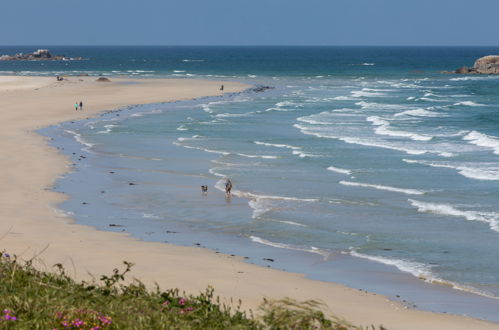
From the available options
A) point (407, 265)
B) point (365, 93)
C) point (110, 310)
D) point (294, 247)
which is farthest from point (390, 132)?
point (110, 310)

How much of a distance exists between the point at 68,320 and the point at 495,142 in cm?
3890

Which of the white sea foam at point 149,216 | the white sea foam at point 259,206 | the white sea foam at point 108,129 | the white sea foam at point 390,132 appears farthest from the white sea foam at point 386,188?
A: the white sea foam at point 108,129

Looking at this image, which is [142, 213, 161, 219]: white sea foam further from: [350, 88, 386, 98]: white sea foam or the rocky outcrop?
the rocky outcrop

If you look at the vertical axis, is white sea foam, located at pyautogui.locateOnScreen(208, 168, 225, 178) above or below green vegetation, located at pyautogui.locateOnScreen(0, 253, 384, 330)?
below

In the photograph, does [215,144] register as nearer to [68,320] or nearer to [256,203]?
[256,203]

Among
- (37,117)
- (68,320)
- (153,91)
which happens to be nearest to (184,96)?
(153,91)

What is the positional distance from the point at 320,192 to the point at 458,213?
5643 mm

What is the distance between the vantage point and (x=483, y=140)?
44.8 metres

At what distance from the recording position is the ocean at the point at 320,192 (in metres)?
19.8

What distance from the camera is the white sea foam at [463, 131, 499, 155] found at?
42.5m

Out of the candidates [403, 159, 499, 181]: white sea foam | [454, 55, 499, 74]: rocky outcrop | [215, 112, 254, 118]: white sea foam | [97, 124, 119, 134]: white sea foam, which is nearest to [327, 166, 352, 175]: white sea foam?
[403, 159, 499, 181]: white sea foam

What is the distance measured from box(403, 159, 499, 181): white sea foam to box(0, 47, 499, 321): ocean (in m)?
0.08

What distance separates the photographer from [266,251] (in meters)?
21.1

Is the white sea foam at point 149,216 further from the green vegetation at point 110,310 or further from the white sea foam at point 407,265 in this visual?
the green vegetation at point 110,310
